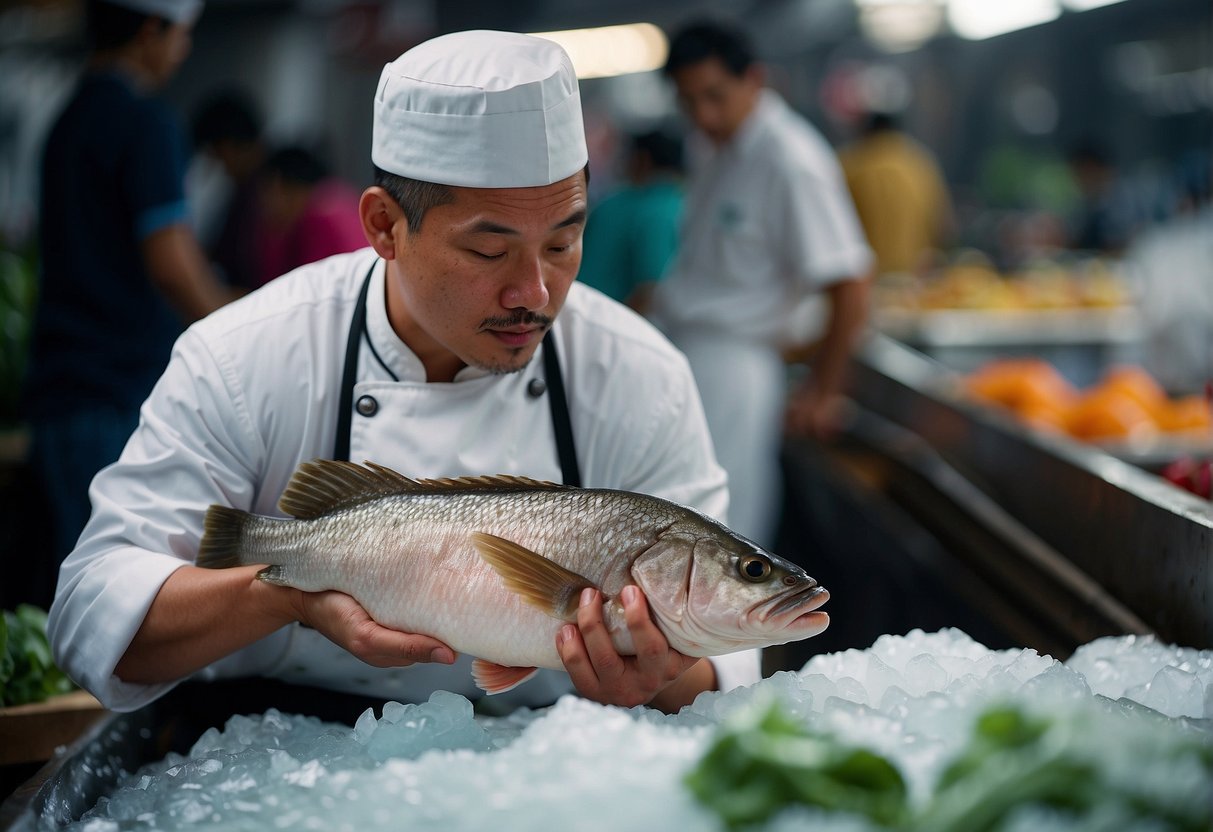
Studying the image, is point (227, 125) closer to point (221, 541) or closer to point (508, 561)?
point (221, 541)

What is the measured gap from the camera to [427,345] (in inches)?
72.6

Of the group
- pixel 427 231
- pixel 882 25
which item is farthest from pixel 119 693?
pixel 882 25

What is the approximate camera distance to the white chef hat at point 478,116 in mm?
1617

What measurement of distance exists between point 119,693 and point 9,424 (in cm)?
277

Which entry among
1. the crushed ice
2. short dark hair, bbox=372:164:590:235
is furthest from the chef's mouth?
the crushed ice

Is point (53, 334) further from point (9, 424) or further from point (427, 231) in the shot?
point (427, 231)

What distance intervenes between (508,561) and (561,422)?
0.44 m

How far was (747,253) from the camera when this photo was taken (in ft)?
14.2

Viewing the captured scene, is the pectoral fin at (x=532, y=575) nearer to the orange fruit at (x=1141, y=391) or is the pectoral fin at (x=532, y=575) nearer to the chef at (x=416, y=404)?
the chef at (x=416, y=404)

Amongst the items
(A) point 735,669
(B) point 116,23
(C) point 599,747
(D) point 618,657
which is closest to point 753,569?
(D) point 618,657

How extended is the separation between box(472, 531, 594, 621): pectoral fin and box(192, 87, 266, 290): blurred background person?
5.78 m

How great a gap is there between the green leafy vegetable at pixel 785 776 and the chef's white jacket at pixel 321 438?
70 centimetres

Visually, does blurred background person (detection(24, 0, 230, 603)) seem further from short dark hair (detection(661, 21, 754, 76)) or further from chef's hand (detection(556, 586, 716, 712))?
chef's hand (detection(556, 586, 716, 712))

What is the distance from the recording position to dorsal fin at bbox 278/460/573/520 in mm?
1638
